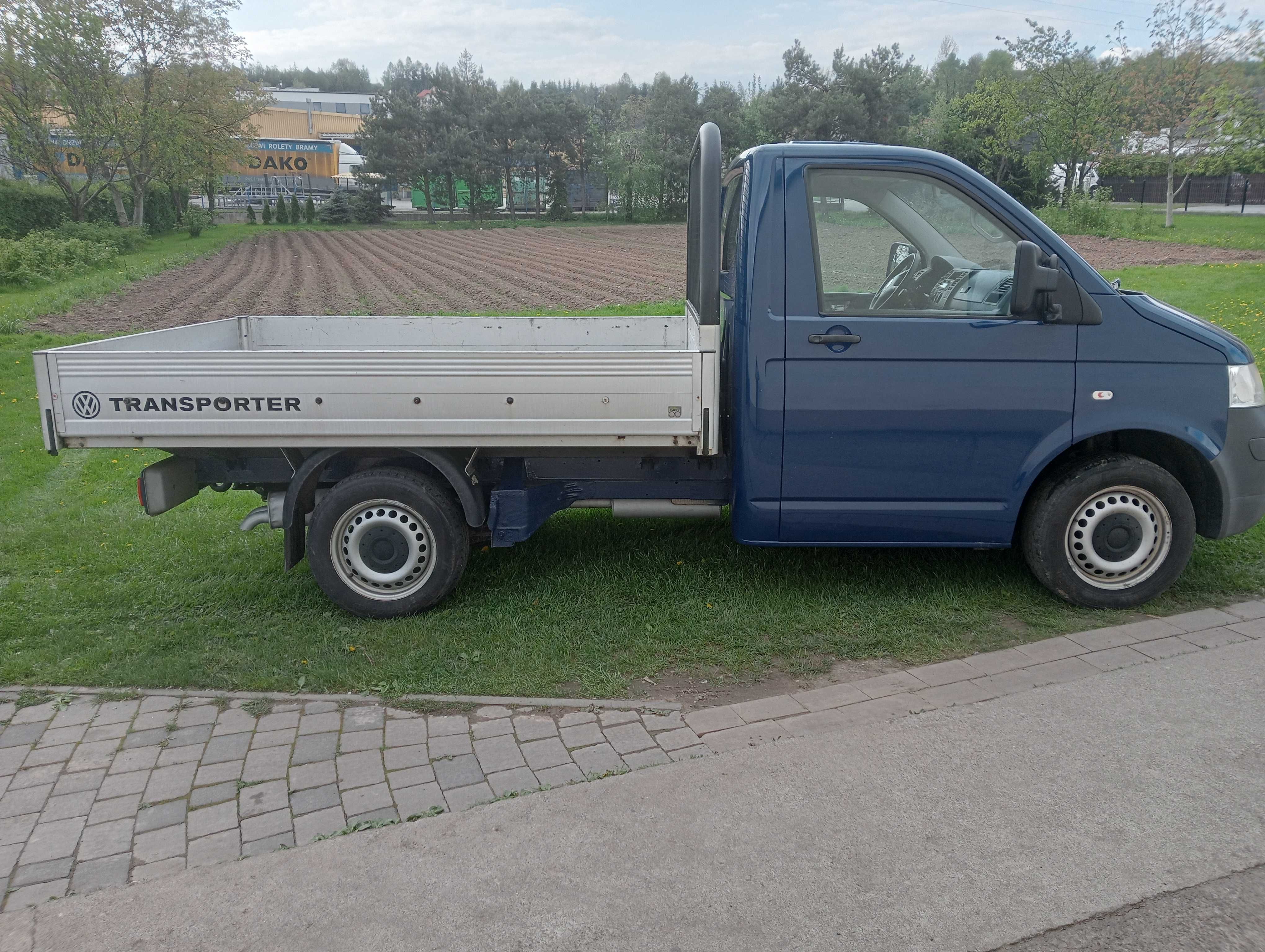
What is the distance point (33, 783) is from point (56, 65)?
125ft

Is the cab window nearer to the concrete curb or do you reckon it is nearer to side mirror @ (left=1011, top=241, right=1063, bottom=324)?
side mirror @ (left=1011, top=241, right=1063, bottom=324)

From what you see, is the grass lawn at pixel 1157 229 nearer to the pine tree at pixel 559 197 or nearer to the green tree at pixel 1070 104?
the green tree at pixel 1070 104

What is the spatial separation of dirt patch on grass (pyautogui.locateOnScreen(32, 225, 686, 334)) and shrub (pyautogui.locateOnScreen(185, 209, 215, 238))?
776 centimetres

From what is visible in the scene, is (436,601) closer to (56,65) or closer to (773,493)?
(773,493)

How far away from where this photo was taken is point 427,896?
307 centimetres

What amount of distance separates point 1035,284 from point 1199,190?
62254 mm

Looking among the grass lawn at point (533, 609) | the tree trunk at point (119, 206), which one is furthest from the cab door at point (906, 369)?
the tree trunk at point (119, 206)

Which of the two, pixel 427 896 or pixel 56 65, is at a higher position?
pixel 56 65

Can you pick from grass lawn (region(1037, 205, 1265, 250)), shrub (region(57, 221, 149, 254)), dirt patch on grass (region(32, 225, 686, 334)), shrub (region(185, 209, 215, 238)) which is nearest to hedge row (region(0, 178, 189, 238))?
shrub (region(57, 221, 149, 254))

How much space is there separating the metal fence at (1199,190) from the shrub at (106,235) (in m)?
44.1

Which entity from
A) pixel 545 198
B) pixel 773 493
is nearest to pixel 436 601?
pixel 773 493

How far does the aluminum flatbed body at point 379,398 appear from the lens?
187 inches

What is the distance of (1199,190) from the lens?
5672 cm

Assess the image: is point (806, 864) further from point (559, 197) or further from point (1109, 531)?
point (559, 197)
